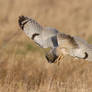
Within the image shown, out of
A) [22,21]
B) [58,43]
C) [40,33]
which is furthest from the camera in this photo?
[22,21]

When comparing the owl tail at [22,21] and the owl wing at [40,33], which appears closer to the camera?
the owl wing at [40,33]

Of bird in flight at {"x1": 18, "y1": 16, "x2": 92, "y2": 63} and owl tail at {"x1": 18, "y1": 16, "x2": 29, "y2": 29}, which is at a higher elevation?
owl tail at {"x1": 18, "y1": 16, "x2": 29, "y2": 29}

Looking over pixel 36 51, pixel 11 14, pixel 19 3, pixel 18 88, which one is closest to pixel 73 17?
pixel 11 14

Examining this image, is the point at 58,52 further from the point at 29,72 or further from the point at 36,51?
the point at 36,51

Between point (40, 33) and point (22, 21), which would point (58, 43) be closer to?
point (40, 33)

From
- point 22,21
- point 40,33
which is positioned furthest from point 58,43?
point 22,21

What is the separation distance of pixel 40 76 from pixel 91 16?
908 cm

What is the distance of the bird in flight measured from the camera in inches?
241

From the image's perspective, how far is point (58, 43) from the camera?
619 cm

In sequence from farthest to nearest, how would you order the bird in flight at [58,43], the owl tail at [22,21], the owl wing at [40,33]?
the owl tail at [22,21]
the owl wing at [40,33]
the bird in flight at [58,43]

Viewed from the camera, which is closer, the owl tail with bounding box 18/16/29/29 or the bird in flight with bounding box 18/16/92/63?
the bird in flight with bounding box 18/16/92/63

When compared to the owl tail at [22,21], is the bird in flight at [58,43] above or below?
below

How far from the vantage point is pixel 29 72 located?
24.4ft

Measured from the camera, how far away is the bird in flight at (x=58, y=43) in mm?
6113
